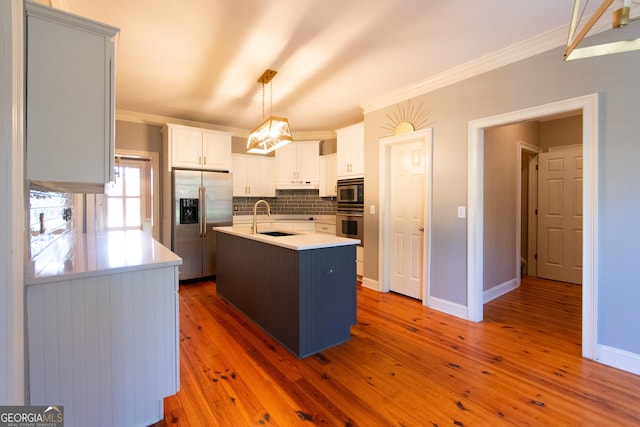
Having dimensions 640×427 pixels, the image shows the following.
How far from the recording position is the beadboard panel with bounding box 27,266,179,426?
127 cm

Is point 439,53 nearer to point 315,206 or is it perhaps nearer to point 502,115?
point 502,115

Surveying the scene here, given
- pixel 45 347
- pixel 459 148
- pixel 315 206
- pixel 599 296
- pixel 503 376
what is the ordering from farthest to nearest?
pixel 315 206 → pixel 459 148 → pixel 599 296 → pixel 503 376 → pixel 45 347

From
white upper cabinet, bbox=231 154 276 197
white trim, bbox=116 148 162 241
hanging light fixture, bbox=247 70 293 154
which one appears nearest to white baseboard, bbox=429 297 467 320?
hanging light fixture, bbox=247 70 293 154

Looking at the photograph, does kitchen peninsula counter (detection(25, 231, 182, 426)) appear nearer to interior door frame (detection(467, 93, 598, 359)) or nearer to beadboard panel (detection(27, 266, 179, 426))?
beadboard panel (detection(27, 266, 179, 426))

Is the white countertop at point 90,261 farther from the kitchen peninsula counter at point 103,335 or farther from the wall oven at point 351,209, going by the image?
the wall oven at point 351,209

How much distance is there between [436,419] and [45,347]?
1971mm

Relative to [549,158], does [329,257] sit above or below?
below

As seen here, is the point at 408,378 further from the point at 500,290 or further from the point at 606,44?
the point at 500,290

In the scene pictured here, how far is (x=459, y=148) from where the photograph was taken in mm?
2977

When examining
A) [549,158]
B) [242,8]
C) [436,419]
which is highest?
[242,8]

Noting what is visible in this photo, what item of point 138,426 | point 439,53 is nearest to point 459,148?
point 439,53

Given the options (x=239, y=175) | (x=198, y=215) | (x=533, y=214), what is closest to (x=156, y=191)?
(x=198, y=215)

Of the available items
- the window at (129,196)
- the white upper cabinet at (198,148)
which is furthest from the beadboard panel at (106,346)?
the window at (129,196)

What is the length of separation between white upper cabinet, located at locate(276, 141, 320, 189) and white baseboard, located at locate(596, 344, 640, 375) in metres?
4.18
